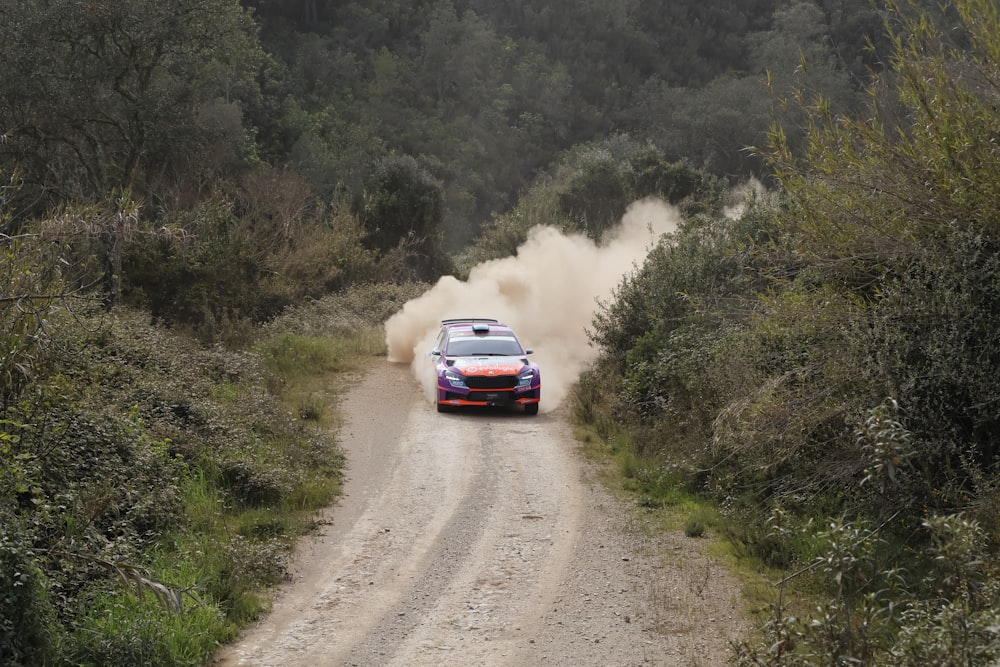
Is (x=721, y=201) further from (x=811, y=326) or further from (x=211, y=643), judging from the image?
(x=211, y=643)

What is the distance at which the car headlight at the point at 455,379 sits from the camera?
67.4 feet

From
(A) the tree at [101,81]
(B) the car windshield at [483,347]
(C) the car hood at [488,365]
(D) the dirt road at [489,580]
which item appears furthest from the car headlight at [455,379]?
(A) the tree at [101,81]

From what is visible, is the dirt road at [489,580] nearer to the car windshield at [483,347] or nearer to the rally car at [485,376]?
the rally car at [485,376]

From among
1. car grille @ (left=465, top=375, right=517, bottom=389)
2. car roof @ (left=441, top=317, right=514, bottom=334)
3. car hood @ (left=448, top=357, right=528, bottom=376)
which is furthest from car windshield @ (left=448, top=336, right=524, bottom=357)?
car grille @ (left=465, top=375, right=517, bottom=389)

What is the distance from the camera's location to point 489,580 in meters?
11.4

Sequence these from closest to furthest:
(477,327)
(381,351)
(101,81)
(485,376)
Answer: (485,376)
(477,327)
(381,351)
(101,81)

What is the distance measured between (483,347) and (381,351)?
27.9ft

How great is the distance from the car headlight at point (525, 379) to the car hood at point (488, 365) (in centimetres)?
11

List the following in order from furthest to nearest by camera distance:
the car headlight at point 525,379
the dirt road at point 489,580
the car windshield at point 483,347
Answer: the car windshield at point 483,347
the car headlight at point 525,379
the dirt road at point 489,580

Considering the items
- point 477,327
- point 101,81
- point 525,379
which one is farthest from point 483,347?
point 101,81

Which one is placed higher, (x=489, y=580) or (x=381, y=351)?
(x=381, y=351)

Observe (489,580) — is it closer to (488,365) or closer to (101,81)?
(488,365)

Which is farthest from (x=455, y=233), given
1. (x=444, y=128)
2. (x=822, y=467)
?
(x=822, y=467)

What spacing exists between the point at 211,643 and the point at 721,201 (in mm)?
33937
